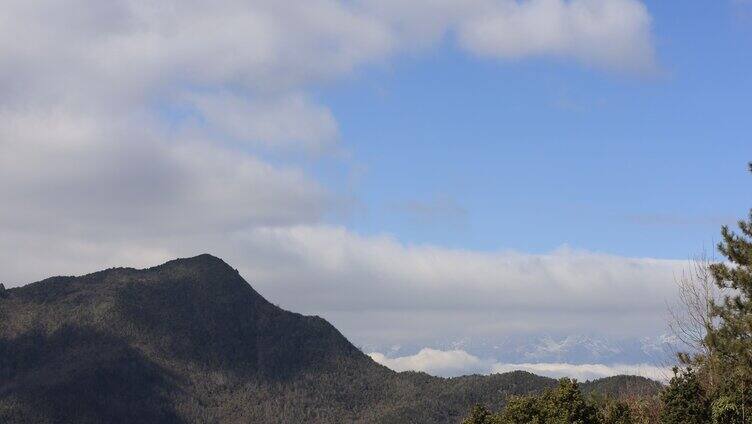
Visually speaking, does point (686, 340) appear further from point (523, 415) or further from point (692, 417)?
point (523, 415)

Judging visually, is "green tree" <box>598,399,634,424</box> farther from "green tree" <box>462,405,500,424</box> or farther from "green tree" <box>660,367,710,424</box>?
"green tree" <box>462,405,500,424</box>

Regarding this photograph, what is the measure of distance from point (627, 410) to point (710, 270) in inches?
704

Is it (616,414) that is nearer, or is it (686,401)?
(686,401)

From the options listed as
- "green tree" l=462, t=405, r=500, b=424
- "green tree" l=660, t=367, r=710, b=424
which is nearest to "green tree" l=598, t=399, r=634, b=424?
"green tree" l=660, t=367, r=710, b=424

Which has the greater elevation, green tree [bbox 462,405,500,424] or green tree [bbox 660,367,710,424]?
green tree [bbox 660,367,710,424]

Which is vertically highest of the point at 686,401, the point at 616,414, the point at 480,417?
the point at 686,401

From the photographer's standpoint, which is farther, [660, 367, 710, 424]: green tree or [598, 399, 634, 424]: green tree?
[598, 399, 634, 424]: green tree

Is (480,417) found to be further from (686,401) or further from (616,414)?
(686,401)

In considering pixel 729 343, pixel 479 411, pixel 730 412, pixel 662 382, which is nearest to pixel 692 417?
pixel 730 412

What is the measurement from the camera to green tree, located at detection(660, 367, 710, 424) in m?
78.6

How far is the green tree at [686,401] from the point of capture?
78.6m

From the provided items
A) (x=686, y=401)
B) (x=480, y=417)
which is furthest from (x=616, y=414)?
(x=480, y=417)

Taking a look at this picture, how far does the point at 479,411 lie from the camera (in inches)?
3521

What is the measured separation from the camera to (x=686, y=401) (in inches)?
3113
